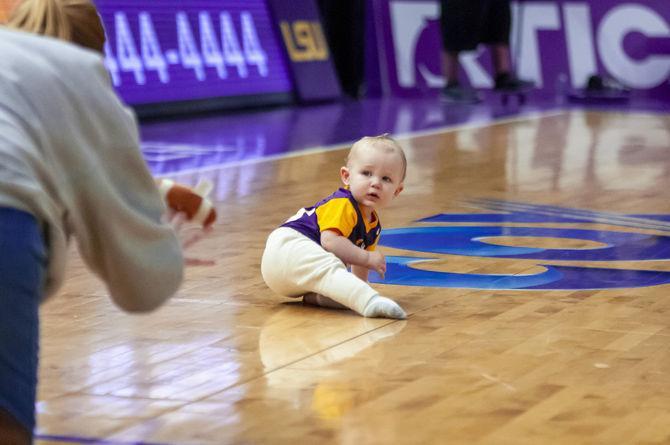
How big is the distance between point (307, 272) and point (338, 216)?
6.3 inches

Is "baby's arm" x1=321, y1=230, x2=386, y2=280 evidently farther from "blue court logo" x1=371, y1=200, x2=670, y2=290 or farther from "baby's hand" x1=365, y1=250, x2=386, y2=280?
"blue court logo" x1=371, y1=200, x2=670, y2=290

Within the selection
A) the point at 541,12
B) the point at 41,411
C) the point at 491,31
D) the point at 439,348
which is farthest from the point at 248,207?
the point at 541,12

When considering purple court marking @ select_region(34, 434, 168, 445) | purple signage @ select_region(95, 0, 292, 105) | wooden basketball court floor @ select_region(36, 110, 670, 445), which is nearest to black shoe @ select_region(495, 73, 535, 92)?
purple signage @ select_region(95, 0, 292, 105)

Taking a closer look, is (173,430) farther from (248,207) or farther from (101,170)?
(248,207)

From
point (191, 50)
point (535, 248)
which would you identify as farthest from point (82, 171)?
point (191, 50)

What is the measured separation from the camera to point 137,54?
29.4 ft

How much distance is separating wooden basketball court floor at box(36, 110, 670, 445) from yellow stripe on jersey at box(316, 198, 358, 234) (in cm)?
22

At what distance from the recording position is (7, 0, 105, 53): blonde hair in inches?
78.6

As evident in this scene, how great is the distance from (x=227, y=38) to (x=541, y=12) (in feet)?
9.38

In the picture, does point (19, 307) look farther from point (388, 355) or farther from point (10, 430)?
point (388, 355)

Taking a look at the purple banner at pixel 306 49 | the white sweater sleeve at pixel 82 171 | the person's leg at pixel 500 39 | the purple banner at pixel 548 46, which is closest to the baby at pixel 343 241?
the white sweater sleeve at pixel 82 171

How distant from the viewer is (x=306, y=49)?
10.9 meters

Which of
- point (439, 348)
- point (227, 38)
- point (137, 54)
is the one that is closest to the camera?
point (439, 348)

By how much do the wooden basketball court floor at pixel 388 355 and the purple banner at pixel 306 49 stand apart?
19.7 ft
